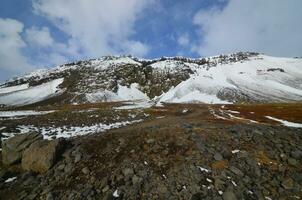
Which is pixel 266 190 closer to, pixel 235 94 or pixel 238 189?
pixel 238 189

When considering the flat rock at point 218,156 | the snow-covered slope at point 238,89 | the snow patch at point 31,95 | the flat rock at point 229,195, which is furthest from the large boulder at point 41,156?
the snow patch at point 31,95

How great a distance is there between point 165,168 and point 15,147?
11.6 m

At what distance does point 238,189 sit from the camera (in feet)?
53.3

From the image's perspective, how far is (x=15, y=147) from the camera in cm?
2106

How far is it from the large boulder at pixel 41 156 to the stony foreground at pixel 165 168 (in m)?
0.07

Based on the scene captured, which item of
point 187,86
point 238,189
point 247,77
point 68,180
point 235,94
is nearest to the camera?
point 238,189

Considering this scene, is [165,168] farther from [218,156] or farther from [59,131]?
[59,131]

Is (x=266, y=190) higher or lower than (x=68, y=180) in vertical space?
lower

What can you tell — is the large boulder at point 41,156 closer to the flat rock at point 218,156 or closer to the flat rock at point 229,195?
the flat rock at point 218,156

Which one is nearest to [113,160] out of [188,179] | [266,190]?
[188,179]

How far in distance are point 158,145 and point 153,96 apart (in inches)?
6380

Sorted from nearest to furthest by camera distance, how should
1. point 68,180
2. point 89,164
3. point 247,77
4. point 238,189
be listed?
1. point 238,189
2. point 68,180
3. point 89,164
4. point 247,77

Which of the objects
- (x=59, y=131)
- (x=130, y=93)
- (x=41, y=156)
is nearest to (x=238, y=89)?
(x=130, y=93)

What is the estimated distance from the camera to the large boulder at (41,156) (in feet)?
62.5
